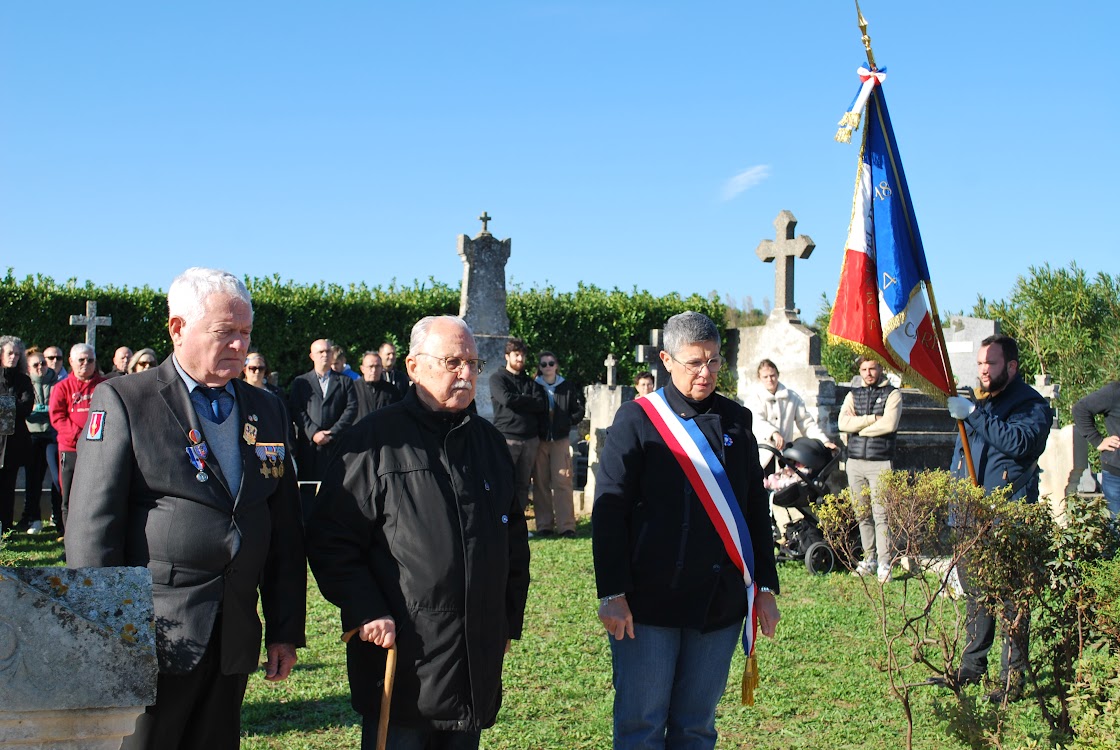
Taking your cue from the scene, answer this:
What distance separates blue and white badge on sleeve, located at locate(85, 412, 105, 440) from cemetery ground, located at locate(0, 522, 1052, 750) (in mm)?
2217

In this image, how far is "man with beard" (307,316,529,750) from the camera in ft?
9.82

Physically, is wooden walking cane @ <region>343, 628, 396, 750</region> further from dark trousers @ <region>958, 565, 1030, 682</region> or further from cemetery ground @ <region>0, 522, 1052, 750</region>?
dark trousers @ <region>958, 565, 1030, 682</region>

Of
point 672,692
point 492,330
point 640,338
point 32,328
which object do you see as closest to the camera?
point 672,692

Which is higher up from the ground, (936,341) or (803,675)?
(936,341)

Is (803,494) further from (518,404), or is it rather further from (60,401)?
(60,401)

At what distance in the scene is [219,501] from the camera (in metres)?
2.84

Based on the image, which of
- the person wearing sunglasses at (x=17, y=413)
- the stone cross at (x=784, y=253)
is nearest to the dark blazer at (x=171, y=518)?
the person wearing sunglasses at (x=17, y=413)

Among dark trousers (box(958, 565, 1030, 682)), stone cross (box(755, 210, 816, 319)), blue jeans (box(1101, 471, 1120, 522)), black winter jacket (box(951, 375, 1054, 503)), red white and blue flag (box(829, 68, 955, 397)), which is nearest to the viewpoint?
dark trousers (box(958, 565, 1030, 682))

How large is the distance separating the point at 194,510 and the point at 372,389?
7.23 meters

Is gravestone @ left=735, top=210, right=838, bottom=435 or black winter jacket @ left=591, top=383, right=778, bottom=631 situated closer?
black winter jacket @ left=591, top=383, right=778, bottom=631

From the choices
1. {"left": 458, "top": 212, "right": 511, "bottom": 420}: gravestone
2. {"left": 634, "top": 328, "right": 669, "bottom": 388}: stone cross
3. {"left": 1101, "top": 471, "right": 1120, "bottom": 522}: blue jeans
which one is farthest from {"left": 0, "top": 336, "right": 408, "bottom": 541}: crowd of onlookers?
{"left": 1101, "top": 471, "right": 1120, "bottom": 522}: blue jeans

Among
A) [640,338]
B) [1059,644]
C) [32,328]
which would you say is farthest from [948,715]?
[640,338]

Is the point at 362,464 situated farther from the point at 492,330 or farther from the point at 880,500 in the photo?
→ the point at 492,330

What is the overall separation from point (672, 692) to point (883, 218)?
335 centimetres
